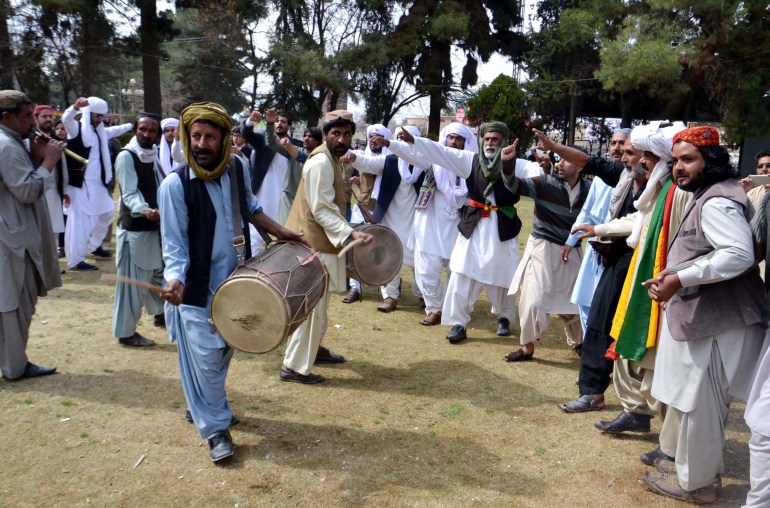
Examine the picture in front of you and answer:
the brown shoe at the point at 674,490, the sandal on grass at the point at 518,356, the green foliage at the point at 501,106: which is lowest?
the brown shoe at the point at 674,490

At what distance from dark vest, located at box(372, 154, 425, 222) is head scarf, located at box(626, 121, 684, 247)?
3.60 m

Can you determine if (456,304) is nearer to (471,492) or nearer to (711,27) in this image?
(471,492)

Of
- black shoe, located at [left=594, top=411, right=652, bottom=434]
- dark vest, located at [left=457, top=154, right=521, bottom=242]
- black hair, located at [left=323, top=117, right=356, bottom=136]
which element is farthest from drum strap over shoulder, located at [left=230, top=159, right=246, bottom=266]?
dark vest, located at [left=457, top=154, right=521, bottom=242]

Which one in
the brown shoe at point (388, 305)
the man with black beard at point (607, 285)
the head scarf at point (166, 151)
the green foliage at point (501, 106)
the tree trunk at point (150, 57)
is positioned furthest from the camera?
the green foliage at point (501, 106)

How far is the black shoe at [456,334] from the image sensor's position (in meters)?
6.17

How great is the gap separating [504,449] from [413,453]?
0.58m

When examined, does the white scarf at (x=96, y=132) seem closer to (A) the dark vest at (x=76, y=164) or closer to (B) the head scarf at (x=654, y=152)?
(A) the dark vest at (x=76, y=164)

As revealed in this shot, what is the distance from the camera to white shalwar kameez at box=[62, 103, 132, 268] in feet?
27.8

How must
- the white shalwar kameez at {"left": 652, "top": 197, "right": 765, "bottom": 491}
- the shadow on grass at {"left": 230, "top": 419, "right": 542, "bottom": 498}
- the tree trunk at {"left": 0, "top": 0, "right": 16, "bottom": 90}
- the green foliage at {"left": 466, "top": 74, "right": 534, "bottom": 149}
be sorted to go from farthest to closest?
the green foliage at {"left": 466, "top": 74, "right": 534, "bottom": 149}, the tree trunk at {"left": 0, "top": 0, "right": 16, "bottom": 90}, the shadow on grass at {"left": 230, "top": 419, "right": 542, "bottom": 498}, the white shalwar kameez at {"left": 652, "top": 197, "right": 765, "bottom": 491}

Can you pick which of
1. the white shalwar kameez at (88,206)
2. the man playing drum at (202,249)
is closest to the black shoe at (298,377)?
the man playing drum at (202,249)

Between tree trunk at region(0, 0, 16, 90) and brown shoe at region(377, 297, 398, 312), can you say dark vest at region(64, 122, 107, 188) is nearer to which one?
brown shoe at region(377, 297, 398, 312)

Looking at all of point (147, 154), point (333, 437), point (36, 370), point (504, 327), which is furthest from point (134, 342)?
point (504, 327)

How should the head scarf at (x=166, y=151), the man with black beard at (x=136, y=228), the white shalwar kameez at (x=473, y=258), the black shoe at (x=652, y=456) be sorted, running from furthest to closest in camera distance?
the head scarf at (x=166, y=151)
the white shalwar kameez at (x=473, y=258)
the man with black beard at (x=136, y=228)
the black shoe at (x=652, y=456)

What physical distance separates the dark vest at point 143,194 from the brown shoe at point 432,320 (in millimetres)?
2875
